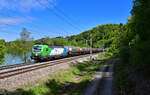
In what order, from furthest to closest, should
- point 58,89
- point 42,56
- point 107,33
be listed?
1. point 107,33
2. point 42,56
3. point 58,89

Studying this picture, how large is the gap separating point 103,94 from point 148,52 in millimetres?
5033

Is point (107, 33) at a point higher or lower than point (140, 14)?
higher

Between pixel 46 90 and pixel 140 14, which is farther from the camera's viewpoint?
pixel 46 90

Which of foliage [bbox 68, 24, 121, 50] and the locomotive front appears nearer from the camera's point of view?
the locomotive front

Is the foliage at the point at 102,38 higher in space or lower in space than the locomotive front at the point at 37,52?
higher

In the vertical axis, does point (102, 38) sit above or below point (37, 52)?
above

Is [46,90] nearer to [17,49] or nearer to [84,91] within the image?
[84,91]

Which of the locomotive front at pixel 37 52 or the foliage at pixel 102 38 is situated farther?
the foliage at pixel 102 38

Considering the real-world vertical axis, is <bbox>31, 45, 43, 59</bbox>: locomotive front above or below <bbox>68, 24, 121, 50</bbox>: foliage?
below

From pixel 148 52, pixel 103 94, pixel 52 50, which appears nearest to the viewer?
pixel 148 52

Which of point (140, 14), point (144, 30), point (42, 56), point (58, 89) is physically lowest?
point (58, 89)

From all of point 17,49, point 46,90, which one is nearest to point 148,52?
point 46,90

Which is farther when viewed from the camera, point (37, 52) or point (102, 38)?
point (102, 38)

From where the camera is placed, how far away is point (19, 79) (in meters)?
13.0
